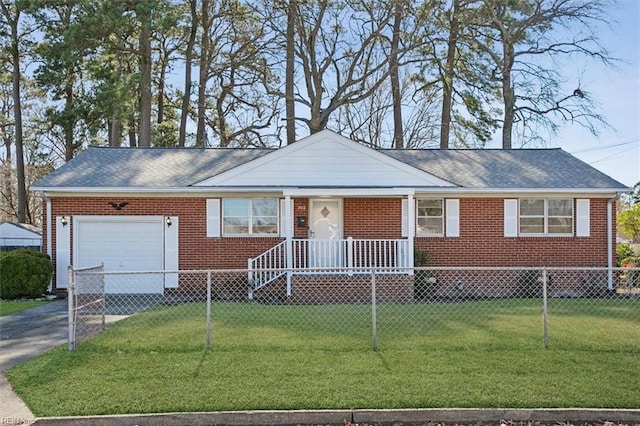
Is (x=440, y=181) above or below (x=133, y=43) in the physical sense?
below

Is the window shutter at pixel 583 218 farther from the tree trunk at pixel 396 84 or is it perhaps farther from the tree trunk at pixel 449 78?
the tree trunk at pixel 396 84

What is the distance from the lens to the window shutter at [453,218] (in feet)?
48.0

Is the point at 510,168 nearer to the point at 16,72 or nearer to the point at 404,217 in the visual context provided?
the point at 404,217

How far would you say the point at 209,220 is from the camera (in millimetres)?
14391

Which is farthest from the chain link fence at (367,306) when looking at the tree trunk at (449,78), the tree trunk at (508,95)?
the tree trunk at (449,78)

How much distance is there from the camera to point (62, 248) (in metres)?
14.1

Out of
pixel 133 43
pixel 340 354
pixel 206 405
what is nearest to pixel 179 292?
pixel 340 354

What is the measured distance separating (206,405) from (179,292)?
9.64m

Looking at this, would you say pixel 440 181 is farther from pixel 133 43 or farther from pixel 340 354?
pixel 133 43

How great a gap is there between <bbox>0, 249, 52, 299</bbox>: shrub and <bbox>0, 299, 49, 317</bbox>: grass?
0.31m

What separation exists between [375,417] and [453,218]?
10.4 metres

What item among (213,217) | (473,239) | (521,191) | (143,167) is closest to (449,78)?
(521,191)

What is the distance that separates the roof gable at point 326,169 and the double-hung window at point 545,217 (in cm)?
259

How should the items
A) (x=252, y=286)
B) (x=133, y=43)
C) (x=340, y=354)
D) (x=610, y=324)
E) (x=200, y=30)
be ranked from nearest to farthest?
(x=340, y=354)
(x=610, y=324)
(x=252, y=286)
(x=133, y=43)
(x=200, y=30)
